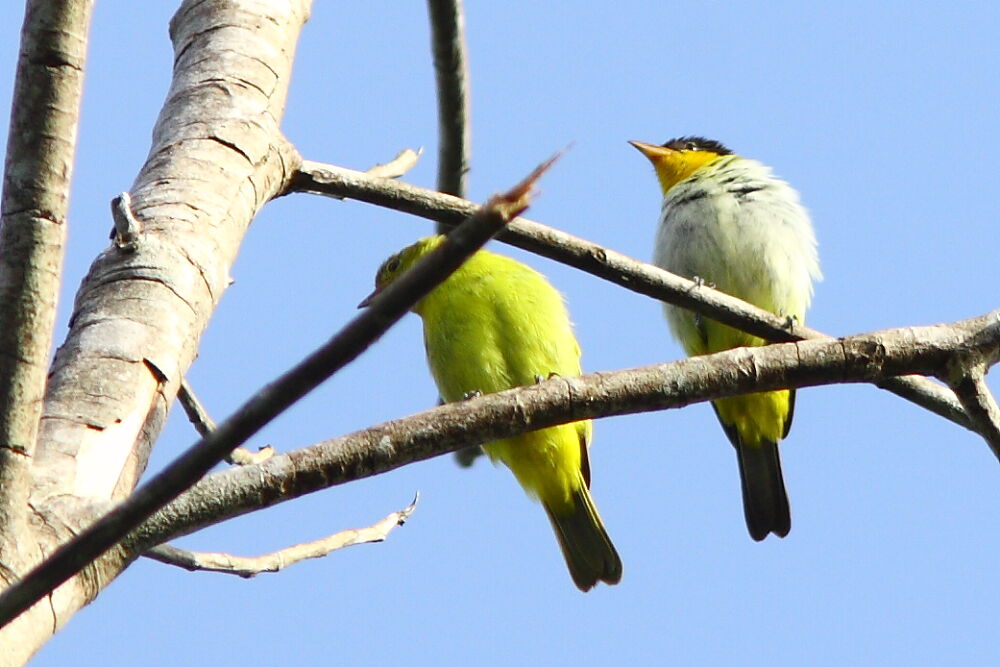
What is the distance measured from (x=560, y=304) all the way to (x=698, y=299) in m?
2.42

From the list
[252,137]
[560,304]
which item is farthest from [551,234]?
[560,304]

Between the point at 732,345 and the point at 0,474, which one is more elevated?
the point at 732,345

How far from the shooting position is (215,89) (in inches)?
158

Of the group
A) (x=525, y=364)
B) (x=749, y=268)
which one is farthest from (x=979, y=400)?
(x=749, y=268)

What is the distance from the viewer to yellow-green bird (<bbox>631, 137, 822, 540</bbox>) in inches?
269

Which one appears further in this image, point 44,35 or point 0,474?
point 0,474

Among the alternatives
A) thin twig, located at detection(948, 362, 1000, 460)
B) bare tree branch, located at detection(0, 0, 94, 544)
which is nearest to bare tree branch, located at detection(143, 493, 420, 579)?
bare tree branch, located at detection(0, 0, 94, 544)

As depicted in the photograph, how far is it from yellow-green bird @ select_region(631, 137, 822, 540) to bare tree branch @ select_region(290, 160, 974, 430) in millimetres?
2819

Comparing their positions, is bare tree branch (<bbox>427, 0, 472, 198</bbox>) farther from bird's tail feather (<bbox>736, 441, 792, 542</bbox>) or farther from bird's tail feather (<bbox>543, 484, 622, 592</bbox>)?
bird's tail feather (<bbox>736, 441, 792, 542</bbox>)

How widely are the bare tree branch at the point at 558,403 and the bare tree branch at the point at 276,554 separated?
0.64m

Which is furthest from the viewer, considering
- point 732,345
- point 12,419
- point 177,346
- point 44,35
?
point 732,345

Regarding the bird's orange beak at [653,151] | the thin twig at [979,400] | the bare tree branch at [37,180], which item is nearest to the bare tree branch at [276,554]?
the bare tree branch at [37,180]

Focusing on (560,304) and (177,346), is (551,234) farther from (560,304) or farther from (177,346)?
(560,304)

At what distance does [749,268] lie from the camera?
682 centimetres
